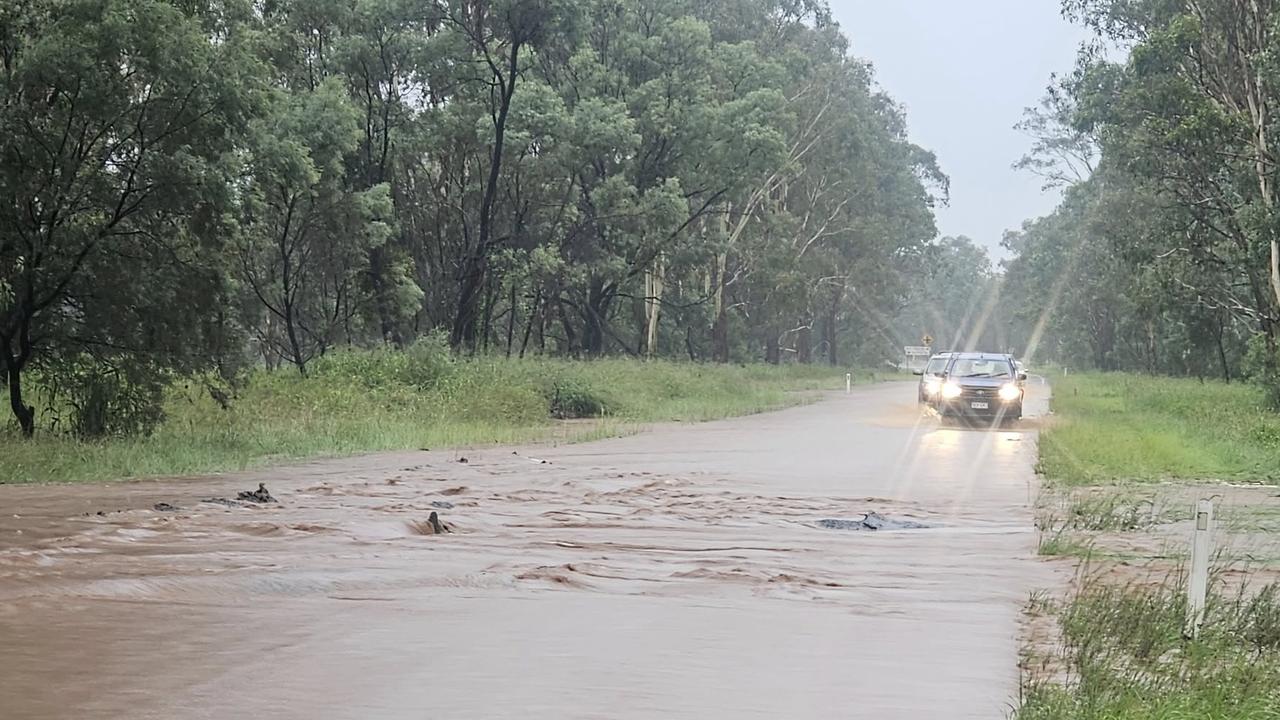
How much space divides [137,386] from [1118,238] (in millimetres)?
34360

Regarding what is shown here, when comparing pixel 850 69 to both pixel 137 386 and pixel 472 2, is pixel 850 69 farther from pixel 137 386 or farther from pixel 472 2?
pixel 137 386

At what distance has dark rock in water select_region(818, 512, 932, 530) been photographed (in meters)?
15.9

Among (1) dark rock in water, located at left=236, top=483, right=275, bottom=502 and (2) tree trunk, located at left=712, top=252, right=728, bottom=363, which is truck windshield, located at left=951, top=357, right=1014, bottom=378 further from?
(2) tree trunk, located at left=712, top=252, right=728, bottom=363

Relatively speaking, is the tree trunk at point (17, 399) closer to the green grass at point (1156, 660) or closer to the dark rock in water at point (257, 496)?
the dark rock in water at point (257, 496)

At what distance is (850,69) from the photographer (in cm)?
7944

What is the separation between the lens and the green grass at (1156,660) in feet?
24.3

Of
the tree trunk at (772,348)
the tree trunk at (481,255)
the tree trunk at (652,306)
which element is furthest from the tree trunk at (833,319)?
the tree trunk at (481,255)

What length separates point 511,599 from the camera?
448 inches

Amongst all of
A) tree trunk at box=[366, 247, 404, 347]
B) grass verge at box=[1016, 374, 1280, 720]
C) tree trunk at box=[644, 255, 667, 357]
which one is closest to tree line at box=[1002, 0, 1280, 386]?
grass verge at box=[1016, 374, 1280, 720]

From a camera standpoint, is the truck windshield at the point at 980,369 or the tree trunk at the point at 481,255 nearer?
the truck windshield at the point at 980,369

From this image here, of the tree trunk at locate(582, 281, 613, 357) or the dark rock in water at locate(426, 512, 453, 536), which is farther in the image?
the tree trunk at locate(582, 281, 613, 357)

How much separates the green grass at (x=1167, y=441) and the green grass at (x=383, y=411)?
9.31 m

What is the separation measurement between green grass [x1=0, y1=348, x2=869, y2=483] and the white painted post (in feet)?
46.9

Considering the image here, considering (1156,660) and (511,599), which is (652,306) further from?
(1156,660)
